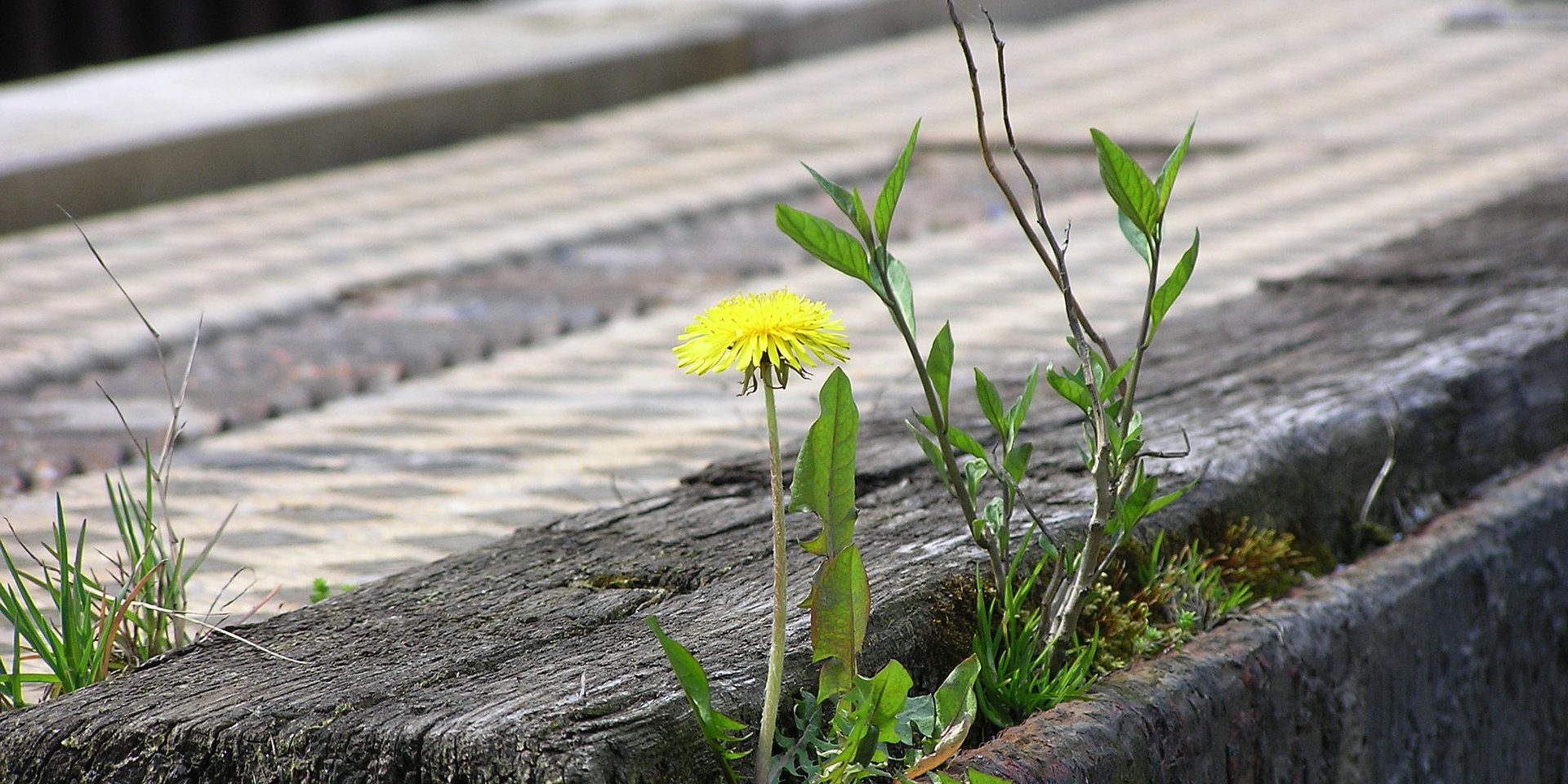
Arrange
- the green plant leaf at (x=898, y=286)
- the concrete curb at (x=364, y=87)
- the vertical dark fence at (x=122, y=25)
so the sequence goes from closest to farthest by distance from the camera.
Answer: the green plant leaf at (x=898, y=286)
the concrete curb at (x=364, y=87)
the vertical dark fence at (x=122, y=25)

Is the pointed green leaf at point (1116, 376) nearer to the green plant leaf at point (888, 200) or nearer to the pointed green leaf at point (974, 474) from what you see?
the pointed green leaf at point (974, 474)

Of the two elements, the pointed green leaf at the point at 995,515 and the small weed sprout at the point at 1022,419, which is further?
the pointed green leaf at the point at 995,515

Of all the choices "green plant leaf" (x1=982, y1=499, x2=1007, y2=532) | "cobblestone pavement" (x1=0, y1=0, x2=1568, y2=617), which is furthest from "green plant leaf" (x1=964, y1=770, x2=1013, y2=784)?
"cobblestone pavement" (x1=0, y1=0, x2=1568, y2=617)

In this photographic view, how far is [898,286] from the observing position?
1.50 metres

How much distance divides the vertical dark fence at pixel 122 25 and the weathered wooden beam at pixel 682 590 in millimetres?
6968

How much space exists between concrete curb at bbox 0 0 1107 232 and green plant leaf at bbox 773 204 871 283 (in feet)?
13.8

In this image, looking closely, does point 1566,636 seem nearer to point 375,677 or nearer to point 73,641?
point 375,677

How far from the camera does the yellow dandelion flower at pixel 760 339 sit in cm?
126

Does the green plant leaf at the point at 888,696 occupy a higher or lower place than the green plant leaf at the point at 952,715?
higher

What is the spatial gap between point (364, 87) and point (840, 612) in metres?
5.38

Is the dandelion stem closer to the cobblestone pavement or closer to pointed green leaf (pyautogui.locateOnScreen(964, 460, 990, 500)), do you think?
pointed green leaf (pyautogui.locateOnScreen(964, 460, 990, 500))

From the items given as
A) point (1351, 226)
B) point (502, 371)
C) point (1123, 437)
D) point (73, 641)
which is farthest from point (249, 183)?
point (1123, 437)

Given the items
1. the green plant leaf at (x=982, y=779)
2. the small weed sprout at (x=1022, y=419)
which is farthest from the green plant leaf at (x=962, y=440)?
the green plant leaf at (x=982, y=779)

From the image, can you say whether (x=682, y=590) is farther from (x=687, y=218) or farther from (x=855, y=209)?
(x=687, y=218)
